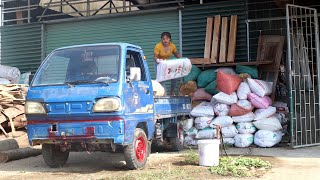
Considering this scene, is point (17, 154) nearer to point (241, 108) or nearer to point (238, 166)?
point (238, 166)

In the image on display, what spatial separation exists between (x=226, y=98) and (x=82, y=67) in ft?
12.7

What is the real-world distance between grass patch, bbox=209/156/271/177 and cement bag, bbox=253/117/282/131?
2.16 m

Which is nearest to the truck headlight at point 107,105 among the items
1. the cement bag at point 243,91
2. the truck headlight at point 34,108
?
the truck headlight at point 34,108

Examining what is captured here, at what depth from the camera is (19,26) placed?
536 inches

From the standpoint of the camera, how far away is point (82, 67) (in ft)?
21.2

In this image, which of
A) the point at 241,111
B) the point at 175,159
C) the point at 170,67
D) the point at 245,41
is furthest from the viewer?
the point at 245,41

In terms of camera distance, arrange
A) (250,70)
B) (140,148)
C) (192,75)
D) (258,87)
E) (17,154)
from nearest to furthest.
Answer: (140,148)
(17,154)
(258,87)
(250,70)
(192,75)

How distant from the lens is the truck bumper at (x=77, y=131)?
5.82 m

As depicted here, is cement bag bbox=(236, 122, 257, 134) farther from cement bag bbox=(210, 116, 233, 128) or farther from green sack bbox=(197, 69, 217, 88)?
green sack bbox=(197, 69, 217, 88)

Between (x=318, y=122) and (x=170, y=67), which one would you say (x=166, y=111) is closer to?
(x=170, y=67)

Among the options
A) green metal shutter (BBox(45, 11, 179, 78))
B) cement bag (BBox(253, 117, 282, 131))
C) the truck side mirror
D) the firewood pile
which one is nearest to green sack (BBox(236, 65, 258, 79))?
cement bag (BBox(253, 117, 282, 131))

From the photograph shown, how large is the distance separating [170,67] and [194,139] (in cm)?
203

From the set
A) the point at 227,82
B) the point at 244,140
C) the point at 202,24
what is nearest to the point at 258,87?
the point at 227,82

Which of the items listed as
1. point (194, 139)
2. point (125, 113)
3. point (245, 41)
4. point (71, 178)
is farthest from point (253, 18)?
point (71, 178)
